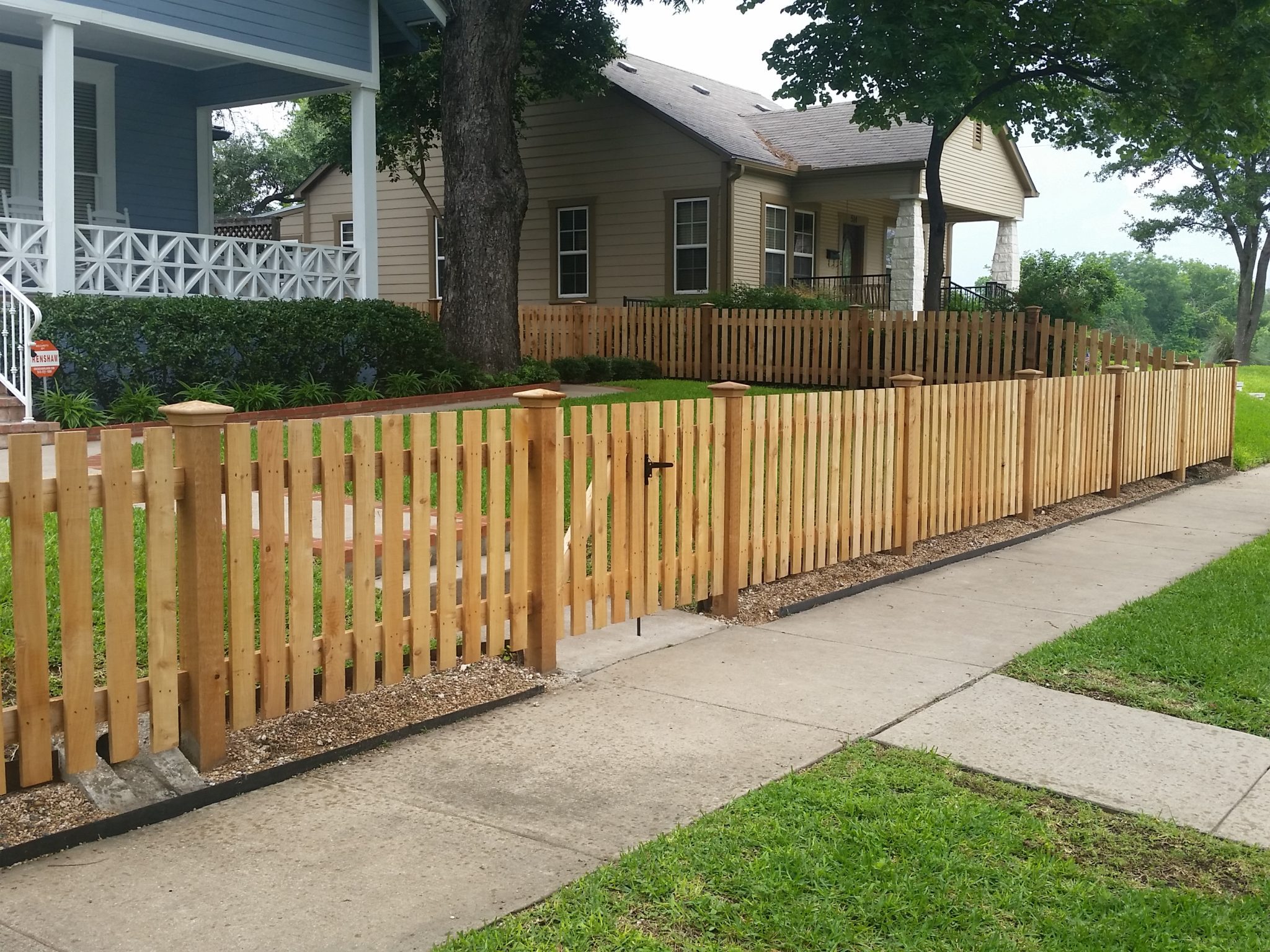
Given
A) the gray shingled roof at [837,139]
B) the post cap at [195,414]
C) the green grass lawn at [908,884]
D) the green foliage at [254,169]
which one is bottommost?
the green grass lawn at [908,884]

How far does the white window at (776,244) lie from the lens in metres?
27.5

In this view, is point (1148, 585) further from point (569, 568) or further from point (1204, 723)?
point (569, 568)

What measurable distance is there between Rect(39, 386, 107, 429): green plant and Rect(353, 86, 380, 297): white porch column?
5.85m

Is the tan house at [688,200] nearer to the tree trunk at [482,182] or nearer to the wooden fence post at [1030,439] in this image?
the tree trunk at [482,182]

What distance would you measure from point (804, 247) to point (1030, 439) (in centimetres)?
1853

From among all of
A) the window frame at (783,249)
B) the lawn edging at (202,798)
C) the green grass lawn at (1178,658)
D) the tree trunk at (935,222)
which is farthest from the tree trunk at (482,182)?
the lawn edging at (202,798)

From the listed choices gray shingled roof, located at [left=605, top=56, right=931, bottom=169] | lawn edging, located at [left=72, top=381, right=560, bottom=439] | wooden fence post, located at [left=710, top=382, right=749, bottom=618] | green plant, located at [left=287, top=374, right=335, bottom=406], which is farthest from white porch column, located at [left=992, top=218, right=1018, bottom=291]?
wooden fence post, located at [left=710, top=382, right=749, bottom=618]

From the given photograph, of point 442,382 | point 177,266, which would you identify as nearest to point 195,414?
point 177,266

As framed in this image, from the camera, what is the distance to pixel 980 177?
3141 cm

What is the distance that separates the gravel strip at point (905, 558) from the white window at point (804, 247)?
15500mm

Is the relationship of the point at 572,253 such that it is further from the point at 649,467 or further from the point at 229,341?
the point at 649,467

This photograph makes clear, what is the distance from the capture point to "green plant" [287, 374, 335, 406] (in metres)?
14.8

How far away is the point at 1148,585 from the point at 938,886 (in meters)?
5.55

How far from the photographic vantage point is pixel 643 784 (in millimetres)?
4684
